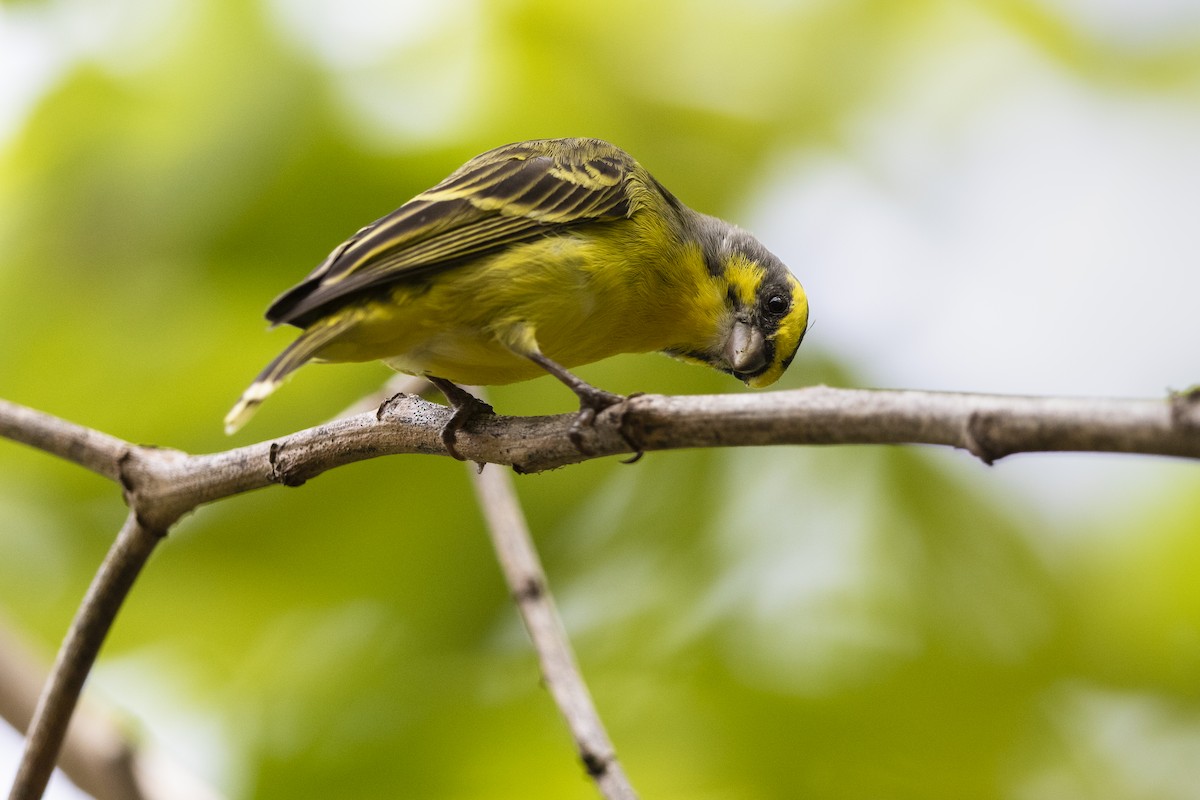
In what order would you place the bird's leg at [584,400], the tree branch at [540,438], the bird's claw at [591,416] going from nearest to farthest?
1. the tree branch at [540,438]
2. the bird's claw at [591,416]
3. the bird's leg at [584,400]

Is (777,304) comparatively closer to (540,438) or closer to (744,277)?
(744,277)

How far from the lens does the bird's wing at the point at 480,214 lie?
2291 millimetres

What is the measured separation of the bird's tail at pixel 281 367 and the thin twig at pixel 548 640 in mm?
444

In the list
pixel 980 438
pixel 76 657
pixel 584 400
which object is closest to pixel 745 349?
pixel 584 400

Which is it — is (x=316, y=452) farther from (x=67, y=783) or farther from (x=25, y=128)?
(x=25, y=128)

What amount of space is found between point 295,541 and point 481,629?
2.65 ft

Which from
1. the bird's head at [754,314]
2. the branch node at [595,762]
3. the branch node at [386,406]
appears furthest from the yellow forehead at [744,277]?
the branch node at [595,762]

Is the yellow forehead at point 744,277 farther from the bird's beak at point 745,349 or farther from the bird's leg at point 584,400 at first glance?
the bird's leg at point 584,400

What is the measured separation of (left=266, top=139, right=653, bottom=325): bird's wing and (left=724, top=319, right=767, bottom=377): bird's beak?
46cm

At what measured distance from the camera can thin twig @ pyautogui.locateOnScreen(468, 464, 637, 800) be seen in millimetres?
2146

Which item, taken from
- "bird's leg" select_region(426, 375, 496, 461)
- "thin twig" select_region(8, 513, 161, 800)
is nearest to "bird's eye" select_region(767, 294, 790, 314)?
"bird's leg" select_region(426, 375, 496, 461)

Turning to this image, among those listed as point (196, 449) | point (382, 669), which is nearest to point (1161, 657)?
point (382, 669)

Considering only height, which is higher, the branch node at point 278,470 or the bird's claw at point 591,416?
the bird's claw at point 591,416

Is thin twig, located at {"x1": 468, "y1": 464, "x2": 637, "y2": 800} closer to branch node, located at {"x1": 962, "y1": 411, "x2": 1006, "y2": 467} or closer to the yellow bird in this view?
the yellow bird
